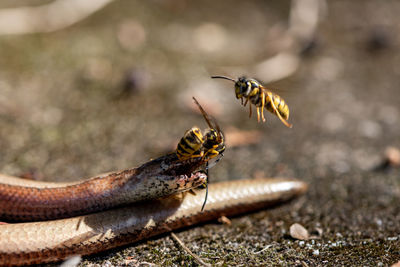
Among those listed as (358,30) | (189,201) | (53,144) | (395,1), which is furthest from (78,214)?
(395,1)

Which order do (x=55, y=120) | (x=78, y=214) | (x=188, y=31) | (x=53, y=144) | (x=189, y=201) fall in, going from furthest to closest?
(x=188, y=31), (x=55, y=120), (x=53, y=144), (x=189, y=201), (x=78, y=214)

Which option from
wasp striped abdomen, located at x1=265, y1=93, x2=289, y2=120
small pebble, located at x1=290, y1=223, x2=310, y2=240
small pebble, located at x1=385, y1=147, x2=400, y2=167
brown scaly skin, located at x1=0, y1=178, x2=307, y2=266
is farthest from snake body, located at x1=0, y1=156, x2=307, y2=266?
small pebble, located at x1=385, y1=147, x2=400, y2=167

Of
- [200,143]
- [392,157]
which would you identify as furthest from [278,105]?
[392,157]

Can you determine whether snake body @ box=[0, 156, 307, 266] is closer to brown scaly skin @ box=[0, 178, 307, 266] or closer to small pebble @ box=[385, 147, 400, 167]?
brown scaly skin @ box=[0, 178, 307, 266]

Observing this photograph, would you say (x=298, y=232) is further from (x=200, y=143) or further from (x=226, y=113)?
(x=226, y=113)

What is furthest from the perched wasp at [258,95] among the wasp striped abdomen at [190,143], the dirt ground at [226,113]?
the wasp striped abdomen at [190,143]

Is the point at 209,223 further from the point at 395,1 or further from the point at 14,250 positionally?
the point at 395,1
